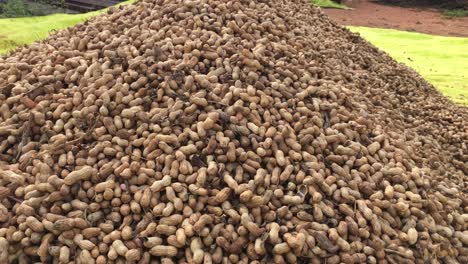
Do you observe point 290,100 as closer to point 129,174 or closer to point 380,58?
point 129,174

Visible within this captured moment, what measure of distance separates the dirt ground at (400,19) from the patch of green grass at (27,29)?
9382 millimetres

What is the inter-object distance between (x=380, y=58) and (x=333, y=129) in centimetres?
248

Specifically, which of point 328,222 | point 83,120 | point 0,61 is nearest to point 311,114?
point 328,222

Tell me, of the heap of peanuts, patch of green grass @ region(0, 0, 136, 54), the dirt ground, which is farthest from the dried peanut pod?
the dirt ground

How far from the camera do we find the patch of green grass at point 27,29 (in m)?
5.88

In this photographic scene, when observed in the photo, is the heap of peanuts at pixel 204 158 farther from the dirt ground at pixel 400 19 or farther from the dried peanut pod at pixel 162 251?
the dirt ground at pixel 400 19

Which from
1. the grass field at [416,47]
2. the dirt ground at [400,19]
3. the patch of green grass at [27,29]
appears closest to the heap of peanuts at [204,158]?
the patch of green grass at [27,29]

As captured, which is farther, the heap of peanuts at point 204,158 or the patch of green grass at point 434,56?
the patch of green grass at point 434,56

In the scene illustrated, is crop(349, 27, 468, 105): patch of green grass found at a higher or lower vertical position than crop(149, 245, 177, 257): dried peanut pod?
lower

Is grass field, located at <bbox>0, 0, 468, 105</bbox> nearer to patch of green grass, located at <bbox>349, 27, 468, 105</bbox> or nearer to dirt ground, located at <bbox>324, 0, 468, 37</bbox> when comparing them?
patch of green grass, located at <bbox>349, 27, 468, 105</bbox>

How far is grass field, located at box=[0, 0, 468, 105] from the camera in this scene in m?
6.01

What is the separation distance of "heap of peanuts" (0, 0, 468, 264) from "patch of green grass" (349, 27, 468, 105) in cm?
289

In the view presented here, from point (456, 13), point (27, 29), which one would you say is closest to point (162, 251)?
point (27, 29)

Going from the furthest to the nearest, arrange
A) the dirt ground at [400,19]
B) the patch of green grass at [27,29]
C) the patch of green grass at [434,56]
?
the dirt ground at [400,19] → the patch of green grass at [434,56] → the patch of green grass at [27,29]
